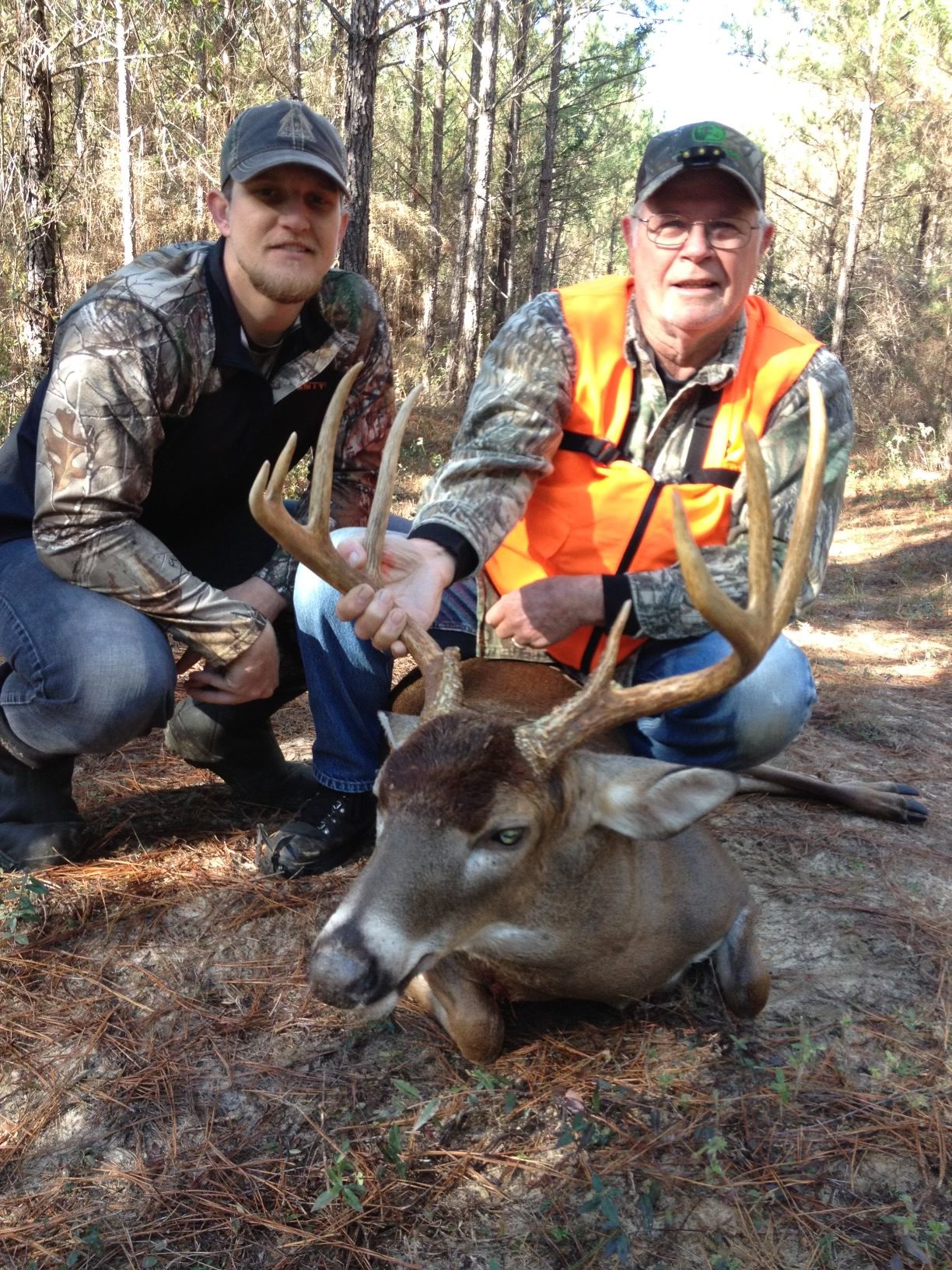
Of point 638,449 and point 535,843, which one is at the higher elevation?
point 638,449

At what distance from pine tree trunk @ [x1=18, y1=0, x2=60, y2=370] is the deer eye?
7.14 metres

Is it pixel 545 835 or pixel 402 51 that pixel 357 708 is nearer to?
pixel 545 835

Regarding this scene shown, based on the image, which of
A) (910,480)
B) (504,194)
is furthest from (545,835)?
(504,194)

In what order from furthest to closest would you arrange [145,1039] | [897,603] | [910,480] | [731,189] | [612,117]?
[612,117] → [910,480] → [897,603] → [731,189] → [145,1039]

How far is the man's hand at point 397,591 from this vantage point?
3000 millimetres

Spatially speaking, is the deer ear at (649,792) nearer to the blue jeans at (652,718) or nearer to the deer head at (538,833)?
the deer head at (538,833)

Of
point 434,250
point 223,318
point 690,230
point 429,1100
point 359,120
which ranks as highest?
point 434,250

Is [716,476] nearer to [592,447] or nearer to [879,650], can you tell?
[592,447]

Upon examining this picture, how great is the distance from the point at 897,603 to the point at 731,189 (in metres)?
6.10

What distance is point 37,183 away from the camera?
26.9ft

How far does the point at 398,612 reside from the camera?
3.01 m

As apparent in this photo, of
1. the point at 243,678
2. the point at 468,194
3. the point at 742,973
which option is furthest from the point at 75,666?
the point at 468,194

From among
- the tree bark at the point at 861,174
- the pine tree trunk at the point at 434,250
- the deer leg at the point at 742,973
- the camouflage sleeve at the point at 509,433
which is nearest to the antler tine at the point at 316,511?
the camouflage sleeve at the point at 509,433

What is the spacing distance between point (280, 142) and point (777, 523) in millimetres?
2096
